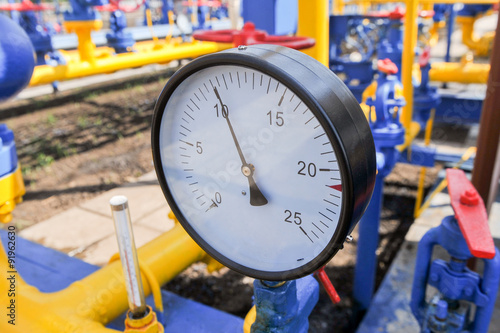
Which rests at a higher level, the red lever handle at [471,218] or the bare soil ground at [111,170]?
the red lever handle at [471,218]

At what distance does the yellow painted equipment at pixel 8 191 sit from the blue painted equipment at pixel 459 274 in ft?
4.61

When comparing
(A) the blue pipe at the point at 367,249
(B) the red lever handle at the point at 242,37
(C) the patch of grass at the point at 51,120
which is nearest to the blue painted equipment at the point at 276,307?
(B) the red lever handle at the point at 242,37

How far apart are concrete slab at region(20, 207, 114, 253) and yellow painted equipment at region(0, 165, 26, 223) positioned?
165 cm

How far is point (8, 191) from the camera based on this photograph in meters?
1.36

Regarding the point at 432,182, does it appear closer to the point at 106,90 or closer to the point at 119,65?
the point at 119,65

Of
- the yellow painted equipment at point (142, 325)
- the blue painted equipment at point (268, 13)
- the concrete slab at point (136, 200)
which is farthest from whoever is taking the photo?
the concrete slab at point (136, 200)

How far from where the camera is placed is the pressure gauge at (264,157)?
2.45 feet

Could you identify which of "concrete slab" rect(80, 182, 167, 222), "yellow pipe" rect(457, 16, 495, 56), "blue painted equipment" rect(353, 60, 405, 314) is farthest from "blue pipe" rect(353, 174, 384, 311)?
"yellow pipe" rect(457, 16, 495, 56)

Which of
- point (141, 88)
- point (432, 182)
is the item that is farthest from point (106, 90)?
Result: point (432, 182)

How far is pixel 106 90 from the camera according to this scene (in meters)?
7.71

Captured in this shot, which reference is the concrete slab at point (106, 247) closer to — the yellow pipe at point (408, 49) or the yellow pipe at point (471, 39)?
the yellow pipe at point (408, 49)

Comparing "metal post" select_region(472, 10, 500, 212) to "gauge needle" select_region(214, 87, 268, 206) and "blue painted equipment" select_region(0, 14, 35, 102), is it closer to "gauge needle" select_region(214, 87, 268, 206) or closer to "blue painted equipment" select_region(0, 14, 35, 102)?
"gauge needle" select_region(214, 87, 268, 206)

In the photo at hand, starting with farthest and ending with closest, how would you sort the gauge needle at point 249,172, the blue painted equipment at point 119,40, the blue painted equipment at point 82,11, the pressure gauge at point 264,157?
the blue painted equipment at point 119,40 < the blue painted equipment at point 82,11 < the gauge needle at point 249,172 < the pressure gauge at point 264,157

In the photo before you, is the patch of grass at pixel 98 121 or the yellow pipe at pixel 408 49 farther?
the patch of grass at pixel 98 121
